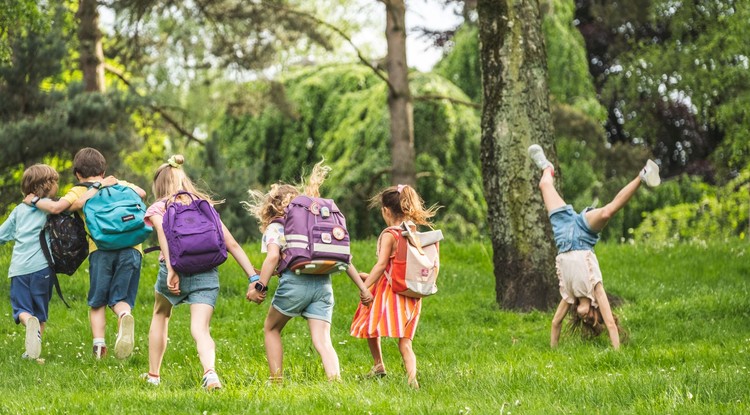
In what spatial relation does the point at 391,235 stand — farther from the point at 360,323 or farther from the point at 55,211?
the point at 55,211

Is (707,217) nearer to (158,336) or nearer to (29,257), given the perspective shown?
(29,257)

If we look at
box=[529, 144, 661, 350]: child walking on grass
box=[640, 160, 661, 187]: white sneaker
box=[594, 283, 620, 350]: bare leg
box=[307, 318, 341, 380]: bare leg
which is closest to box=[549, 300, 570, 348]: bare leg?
box=[529, 144, 661, 350]: child walking on grass

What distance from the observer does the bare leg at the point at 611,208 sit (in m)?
8.12

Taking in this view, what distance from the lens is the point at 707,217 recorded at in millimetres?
20547

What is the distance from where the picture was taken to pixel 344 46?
43438 millimetres

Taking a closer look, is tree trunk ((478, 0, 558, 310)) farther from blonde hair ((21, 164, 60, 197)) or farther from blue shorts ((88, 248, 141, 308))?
blonde hair ((21, 164, 60, 197))

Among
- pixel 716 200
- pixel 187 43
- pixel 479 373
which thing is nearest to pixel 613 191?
pixel 716 200

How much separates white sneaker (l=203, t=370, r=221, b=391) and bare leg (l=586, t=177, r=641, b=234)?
11.9 ft

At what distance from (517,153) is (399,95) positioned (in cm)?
555

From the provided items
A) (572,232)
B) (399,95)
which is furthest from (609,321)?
(399,95)

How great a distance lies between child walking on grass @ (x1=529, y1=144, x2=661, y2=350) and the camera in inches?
337

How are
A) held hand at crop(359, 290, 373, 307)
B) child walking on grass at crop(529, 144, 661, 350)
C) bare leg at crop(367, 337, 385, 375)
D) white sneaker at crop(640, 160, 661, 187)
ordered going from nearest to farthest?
1. held hand at crop(359, 290, 373, 307)
2. bare leg at crop(367, 337, 385, 375)
3. white sneaker at crop(640, 160, 661, 187)
4. child walking on grass at crop(529, 144, 661, 350)

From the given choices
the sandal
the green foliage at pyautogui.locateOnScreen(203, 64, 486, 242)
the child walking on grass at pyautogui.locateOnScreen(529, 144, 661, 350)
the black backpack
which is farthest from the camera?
the green foliage at pyautogui.locateOnScreen(203, 64, 486, 242)

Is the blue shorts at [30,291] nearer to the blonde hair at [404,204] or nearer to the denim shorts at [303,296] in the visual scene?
the denim shorts at [303,296]
